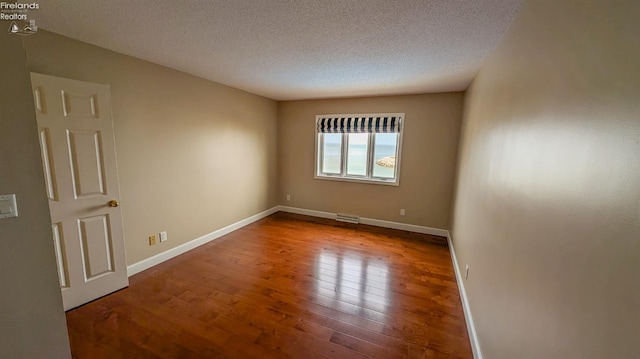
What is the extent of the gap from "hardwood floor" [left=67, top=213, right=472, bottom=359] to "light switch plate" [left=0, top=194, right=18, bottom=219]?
1152 millimetres

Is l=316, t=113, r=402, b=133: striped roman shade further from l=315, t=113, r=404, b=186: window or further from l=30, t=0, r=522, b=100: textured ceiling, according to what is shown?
l=30, t=0, r=522, b=100: textured ceiling

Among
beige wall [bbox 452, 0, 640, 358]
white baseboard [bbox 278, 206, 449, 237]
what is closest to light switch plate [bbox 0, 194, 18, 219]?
beige wall [bbox 452, 0, 640, 358]

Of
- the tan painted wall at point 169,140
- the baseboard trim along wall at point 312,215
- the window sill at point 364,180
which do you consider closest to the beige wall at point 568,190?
the baseboard trim along wall at point 312,215

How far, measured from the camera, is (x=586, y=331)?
72 centimetres

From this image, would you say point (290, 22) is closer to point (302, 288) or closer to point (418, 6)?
point (418, 6)

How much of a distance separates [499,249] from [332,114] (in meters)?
3.63

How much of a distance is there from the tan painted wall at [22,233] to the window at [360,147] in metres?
3.86

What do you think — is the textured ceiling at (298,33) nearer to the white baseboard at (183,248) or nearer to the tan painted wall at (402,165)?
the tan painted wall at (402,165)

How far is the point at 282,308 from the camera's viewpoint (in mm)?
2252

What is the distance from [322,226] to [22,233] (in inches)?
143

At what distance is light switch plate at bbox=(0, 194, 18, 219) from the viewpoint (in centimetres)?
121

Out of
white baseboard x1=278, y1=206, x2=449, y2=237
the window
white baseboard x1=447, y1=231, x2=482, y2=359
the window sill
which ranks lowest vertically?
white baseboard x1=447, y1=231, x2=482, y2=359

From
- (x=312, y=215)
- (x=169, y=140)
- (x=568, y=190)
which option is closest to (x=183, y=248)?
(x=169, y=140)

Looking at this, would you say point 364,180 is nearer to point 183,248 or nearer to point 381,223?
point 381,223
